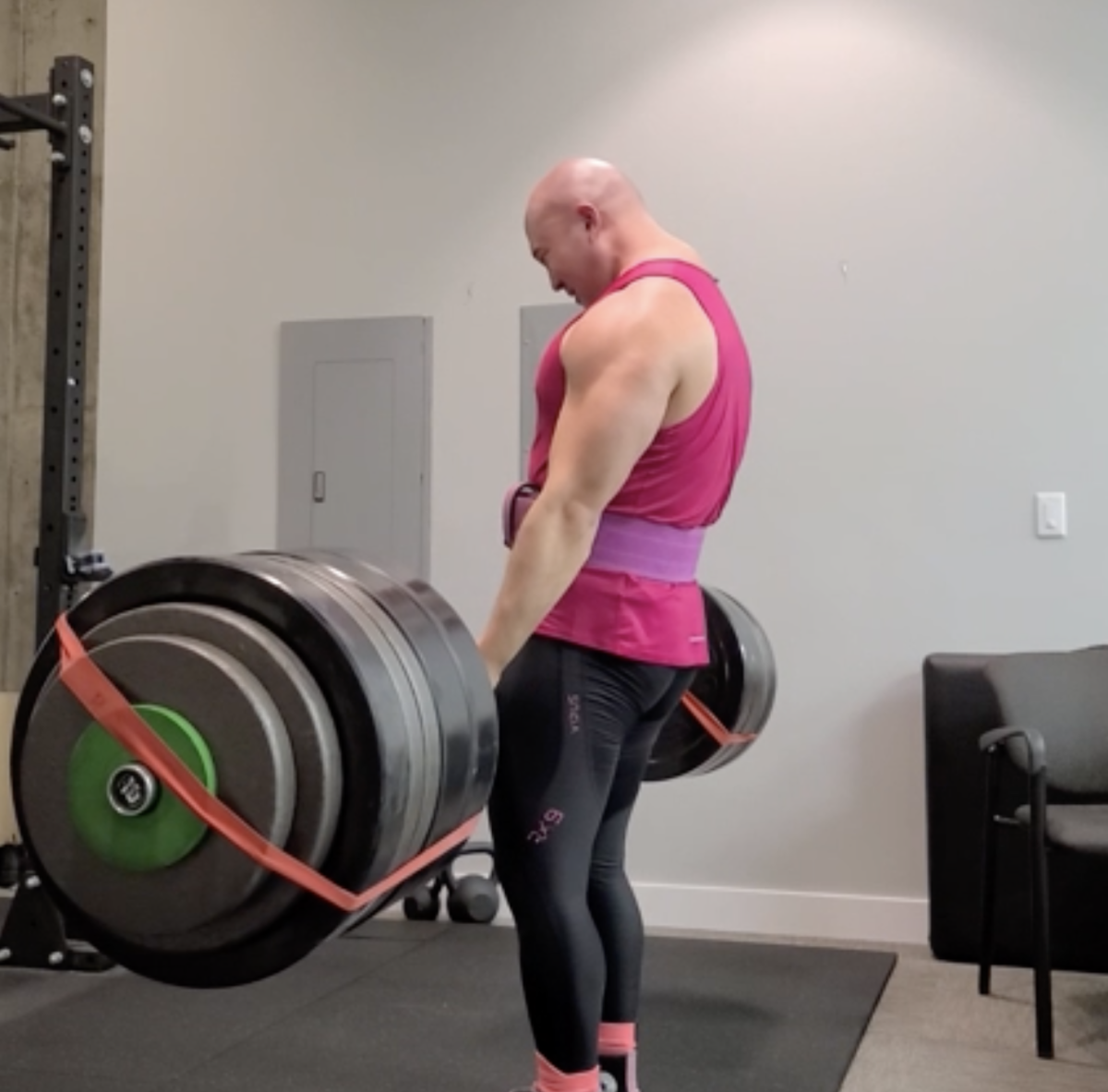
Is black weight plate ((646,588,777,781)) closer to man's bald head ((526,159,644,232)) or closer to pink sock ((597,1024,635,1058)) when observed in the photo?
pink sock ((597,1024,635,1058))

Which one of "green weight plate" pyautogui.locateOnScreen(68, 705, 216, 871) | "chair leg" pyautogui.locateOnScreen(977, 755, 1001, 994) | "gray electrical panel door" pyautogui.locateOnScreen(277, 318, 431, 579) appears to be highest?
"gray electrical panel door" pyautogui.locateOnScreen(277, 318, 431, 579)

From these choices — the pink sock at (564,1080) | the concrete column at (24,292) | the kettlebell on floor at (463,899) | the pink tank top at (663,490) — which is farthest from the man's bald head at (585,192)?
the concrete column at (24,292)

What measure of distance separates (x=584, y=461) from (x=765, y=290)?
214 cm

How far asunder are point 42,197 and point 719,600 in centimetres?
303

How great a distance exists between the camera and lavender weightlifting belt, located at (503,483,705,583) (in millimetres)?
1665

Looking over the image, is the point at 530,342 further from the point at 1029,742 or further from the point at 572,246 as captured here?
the point at 572,246

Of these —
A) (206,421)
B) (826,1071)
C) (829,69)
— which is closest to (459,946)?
(826,1071)

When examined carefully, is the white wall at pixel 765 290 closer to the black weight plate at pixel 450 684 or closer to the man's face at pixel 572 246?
the man's face at pixel 572 246

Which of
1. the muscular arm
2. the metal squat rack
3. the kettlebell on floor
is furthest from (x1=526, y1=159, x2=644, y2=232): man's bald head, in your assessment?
the kettlebell on floor

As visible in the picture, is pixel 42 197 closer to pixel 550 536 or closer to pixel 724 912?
pixel 724 912

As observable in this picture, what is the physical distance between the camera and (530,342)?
12.2 feet

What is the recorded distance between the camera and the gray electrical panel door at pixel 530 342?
3.70 metres

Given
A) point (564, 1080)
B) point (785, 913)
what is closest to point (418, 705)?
point (564, 1080)

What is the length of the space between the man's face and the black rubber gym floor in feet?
4.18
